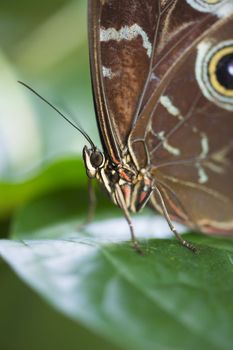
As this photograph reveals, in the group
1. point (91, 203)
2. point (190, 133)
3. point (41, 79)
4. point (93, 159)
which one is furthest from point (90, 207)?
point (41, 79)

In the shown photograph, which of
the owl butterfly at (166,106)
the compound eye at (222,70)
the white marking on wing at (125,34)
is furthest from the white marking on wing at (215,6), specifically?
the white marking on wing at (125,34)

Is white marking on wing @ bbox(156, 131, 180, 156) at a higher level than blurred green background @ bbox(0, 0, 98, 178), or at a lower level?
lower

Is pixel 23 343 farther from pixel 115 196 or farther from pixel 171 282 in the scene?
pixel 171 282

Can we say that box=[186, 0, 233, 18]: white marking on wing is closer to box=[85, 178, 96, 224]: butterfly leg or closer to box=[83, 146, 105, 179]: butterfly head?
box=[83, 146, 105, 179]: butterfly head

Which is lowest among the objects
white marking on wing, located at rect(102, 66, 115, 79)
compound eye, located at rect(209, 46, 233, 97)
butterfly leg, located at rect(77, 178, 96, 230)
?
butterfly leg, located at rect(77, 178, 96, 230)

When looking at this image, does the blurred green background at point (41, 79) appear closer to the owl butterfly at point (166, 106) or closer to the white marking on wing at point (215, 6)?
the owl butterfly at point (166, 106)

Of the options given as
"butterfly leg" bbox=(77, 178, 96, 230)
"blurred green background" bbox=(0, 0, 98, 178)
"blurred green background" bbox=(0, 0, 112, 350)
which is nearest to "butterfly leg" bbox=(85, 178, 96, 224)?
"butterfly leg" bbox=(77, 178, 96, 230)
